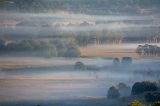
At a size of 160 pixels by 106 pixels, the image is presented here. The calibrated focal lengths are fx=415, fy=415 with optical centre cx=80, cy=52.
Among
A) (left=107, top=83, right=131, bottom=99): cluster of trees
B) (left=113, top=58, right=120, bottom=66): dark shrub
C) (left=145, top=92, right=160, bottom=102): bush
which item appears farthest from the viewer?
(left=113, top=58, right=120, bottom=66): dark shrub

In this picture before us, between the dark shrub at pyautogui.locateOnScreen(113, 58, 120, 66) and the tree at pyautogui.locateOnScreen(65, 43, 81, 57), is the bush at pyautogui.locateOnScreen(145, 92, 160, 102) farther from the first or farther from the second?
the tree at pyautogui.locateOnScreen(65, 43, 81, 57)

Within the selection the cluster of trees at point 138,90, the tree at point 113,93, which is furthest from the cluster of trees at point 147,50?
the tree at point 113,93

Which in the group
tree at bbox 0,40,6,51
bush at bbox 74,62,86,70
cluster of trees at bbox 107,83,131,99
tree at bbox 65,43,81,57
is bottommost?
cluster of trees at bbox 107,83,131,99

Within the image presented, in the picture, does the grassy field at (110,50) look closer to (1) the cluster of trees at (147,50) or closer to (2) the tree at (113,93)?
(1) the cluster of trees at (147,50)

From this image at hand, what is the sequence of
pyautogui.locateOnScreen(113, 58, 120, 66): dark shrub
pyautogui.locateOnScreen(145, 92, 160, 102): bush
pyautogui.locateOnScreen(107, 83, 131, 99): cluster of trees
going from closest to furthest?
pyautogui.locateOnScreen(145, 92, 160, 102): bush → pyautogui.locateOnScreen(107, 83, 131, 99): cluster of trees → pyautogui.locateOnScreen(113, 58, 120, 66): dark shrub

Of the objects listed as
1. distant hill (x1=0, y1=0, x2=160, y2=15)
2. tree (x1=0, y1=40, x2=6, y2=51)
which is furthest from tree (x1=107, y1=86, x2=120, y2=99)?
tree (x1=0, y1=40, x2=6, y2=51)

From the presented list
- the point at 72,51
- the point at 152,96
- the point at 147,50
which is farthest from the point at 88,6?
the point at 152,96

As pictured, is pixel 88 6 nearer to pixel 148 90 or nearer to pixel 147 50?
pixel 147 50
